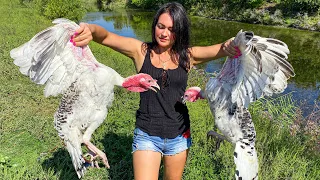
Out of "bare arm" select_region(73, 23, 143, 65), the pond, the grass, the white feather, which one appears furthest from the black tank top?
the pond

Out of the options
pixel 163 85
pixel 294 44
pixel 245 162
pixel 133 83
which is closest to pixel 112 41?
pixel 133 83

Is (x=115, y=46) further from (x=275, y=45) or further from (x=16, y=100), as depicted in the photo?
(x=16, y=100)

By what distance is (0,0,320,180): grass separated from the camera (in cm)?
357

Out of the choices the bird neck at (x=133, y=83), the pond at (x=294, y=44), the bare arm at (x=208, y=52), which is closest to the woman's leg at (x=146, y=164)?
the bird neck at (x=133, y=83)

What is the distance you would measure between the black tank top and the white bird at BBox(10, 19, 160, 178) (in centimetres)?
17

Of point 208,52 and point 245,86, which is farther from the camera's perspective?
point 208,52

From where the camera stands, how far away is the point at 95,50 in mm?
9789

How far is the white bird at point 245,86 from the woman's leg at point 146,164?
0.55 meters

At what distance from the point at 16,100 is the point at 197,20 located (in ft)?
66.1

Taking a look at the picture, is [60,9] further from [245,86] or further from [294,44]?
[245,86]

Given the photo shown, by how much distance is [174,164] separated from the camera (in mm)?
2518

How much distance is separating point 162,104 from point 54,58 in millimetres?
910

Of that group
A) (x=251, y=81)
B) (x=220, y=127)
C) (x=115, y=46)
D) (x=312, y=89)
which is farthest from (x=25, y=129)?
(x=312, y=89)

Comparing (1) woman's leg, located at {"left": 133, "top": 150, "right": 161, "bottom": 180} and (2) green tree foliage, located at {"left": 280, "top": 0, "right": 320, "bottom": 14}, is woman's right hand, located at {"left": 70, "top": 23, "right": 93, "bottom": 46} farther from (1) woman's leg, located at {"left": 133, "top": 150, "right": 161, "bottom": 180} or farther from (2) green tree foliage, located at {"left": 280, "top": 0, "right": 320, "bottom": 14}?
(2) green tree foliage, located at {"left": 280, "top": 0, "right": 320, "bottom": 14}
